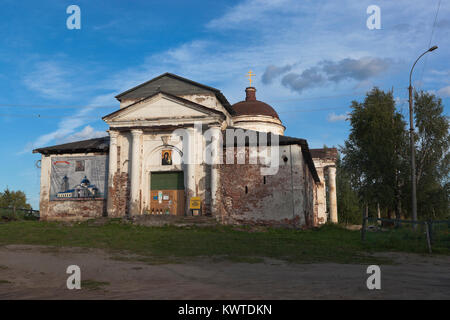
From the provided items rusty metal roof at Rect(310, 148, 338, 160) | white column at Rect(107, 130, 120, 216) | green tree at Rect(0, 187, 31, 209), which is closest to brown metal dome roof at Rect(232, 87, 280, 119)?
rusty metal roof at Rect(310, 148, 338, 160)

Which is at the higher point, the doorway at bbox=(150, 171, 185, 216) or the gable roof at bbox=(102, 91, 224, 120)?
the gable roof at bbox=(102, 91, 224, 120)

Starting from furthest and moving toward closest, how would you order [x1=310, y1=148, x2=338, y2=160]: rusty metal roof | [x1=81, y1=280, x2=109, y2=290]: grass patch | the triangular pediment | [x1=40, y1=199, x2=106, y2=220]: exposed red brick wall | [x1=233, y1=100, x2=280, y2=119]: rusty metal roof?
[x1=310, y1=148, x2=338, y2=160]: rusty metal roof → [x1=233, y1=100, x2=280, y2=119]: rusty metal roof → [x1=40, y1=199, x2=106, y2=220]: exposed red brick wall → the triangular pediment → [x1=81, y1=280, x2=109, y2=290]: grass patch

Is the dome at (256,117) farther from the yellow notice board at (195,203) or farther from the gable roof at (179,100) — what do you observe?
the yellow notice board at (195,203)

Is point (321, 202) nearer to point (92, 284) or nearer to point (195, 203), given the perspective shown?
point (195, 203)

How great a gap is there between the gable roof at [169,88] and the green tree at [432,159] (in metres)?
14.8

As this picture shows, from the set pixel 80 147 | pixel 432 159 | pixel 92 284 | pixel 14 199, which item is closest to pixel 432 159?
pixel 432 159

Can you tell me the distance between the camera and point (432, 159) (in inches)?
1133

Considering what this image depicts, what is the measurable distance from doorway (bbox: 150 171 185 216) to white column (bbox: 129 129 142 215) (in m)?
1.11

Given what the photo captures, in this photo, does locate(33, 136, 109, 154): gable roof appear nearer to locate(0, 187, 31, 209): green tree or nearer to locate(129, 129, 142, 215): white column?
locate(129, 129, 142, 215): white column

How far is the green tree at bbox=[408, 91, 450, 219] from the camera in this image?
93.0 feet

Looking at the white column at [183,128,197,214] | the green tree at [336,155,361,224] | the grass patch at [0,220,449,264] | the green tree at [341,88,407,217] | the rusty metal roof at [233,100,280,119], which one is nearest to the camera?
the grass patch at [0,220,449,264]

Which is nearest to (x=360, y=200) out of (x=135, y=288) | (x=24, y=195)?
(x=135, y=288)

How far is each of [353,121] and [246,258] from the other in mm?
23242
